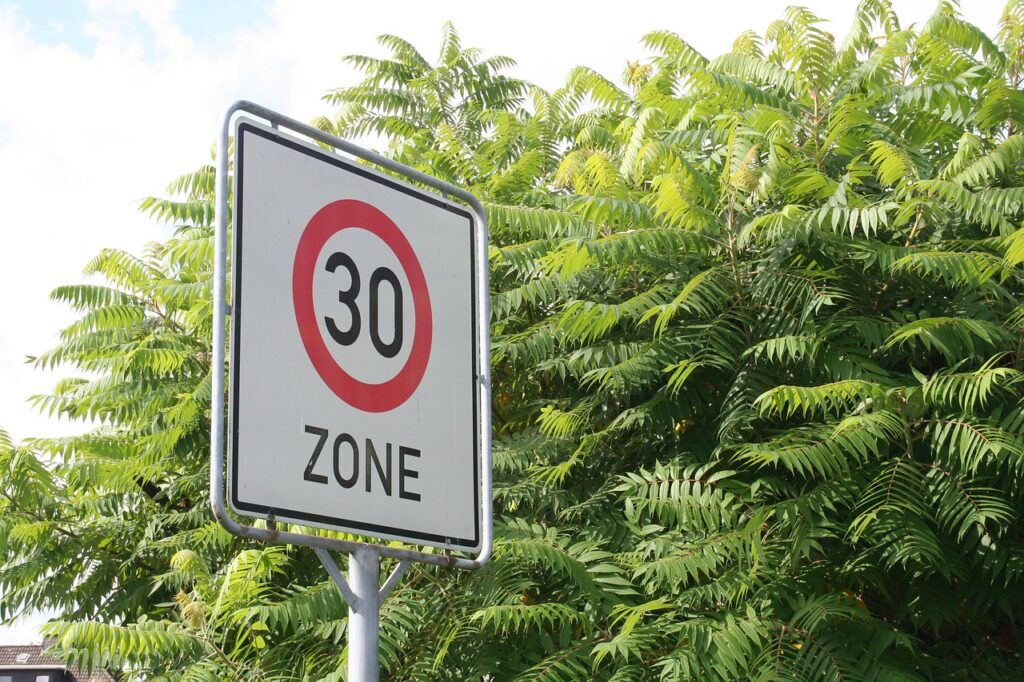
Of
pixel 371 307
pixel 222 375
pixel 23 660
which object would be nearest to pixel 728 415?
pixel 371 307

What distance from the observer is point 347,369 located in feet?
5.68

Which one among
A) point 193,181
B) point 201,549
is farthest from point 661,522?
point 193,181

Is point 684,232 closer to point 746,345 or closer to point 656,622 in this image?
point 746,345

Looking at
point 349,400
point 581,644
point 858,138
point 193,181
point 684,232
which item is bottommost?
point 581,644

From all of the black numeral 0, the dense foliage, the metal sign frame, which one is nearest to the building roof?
the dense foliage

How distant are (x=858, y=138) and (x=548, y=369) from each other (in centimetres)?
214

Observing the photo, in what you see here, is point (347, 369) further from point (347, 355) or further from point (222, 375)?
point (222, 375)

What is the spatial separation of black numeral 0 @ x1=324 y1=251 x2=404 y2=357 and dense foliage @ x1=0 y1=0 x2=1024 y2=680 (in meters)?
2.95

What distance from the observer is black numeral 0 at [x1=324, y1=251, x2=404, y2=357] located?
69.2 inches

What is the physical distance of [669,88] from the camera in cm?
757

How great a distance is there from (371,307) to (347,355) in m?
0.11

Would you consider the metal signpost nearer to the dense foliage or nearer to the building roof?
the dense foliage

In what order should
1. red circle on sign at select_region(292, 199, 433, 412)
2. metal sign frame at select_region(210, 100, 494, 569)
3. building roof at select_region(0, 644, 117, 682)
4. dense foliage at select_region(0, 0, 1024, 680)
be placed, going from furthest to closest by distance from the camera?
building roof at select_region(0, 644, 117, 682)
dense foliage at select_region(0, 0, 1024, 680)
red circle on sign at select_region(292, 199, 433, 412)
metal sign frame at select_region(210, 100, 494, 569)

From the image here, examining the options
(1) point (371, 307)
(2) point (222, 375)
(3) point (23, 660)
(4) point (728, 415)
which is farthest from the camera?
(3) point (23, 660)
